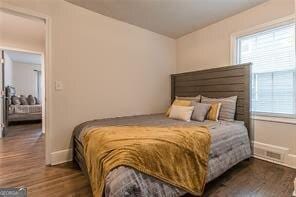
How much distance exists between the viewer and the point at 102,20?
3059 mm

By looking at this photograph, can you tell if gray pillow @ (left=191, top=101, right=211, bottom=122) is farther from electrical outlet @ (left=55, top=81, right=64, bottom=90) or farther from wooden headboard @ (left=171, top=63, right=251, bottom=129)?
electrical outlet @ (left=55, top=81, right=64, bottom=90)

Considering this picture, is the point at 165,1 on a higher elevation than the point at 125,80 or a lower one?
higher

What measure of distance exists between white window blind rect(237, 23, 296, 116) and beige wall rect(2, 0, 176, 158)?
5.65ft

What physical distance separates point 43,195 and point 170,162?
127 centimetres

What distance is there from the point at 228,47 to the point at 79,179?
3025 millimetres

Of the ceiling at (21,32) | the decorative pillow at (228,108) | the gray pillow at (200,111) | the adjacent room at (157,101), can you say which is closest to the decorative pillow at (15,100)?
the ceiling at (21,32)

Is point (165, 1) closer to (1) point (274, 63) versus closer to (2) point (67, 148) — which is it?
(1) point (274, 63)

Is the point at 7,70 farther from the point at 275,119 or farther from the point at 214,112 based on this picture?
the point at 275,119

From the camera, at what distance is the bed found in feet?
4.22

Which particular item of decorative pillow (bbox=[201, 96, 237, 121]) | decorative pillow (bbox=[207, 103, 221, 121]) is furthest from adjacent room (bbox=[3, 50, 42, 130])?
decorative pillow (bbox=[201, 96, 237, 121])

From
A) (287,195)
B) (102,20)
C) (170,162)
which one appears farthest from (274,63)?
(102,20)

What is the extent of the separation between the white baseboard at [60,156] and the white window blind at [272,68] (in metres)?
2.92

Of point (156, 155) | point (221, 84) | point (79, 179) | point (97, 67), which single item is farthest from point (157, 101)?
point (156, 155)

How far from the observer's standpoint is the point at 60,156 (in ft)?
8.57
